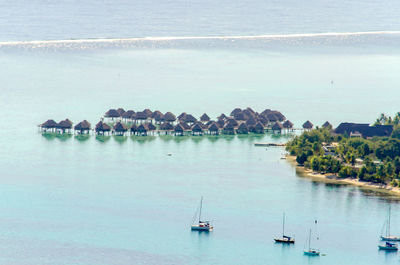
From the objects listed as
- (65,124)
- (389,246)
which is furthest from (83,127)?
(389,246)

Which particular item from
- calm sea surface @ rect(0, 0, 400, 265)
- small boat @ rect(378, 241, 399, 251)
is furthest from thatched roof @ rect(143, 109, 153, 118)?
small boat @ rect(378, 241, 399, 251)

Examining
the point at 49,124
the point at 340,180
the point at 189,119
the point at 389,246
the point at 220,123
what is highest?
the point at 189,119

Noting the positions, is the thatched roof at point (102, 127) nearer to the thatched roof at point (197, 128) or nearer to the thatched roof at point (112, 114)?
the thatched roof at point (112, 114)

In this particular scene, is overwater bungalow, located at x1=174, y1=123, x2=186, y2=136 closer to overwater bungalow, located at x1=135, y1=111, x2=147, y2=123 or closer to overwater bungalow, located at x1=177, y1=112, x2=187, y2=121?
overwater bungalow, located at x1=177, y1=112, x2=187, y2=121

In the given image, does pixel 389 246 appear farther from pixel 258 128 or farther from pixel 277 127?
pixel 258 128

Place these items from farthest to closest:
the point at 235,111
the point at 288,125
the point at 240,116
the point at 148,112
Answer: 1. the point at 235,111
2. the point at 148,112
3. the point at 240,116
4. the point at 288,125

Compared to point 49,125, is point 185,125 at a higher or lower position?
higher
